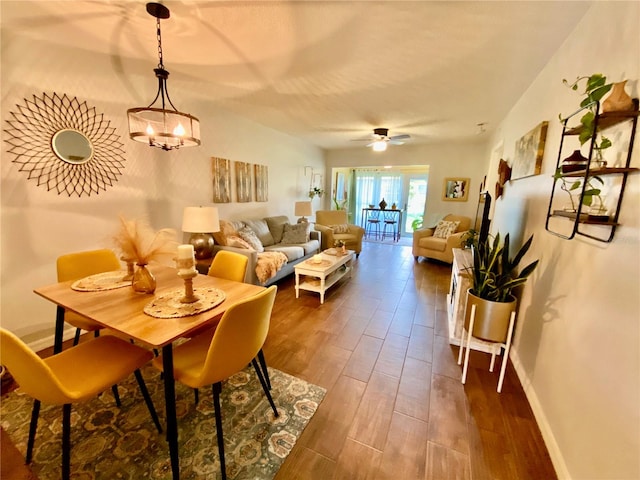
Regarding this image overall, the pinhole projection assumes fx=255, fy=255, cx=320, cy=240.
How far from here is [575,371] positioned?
1259 millimetres

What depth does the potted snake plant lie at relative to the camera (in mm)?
1761

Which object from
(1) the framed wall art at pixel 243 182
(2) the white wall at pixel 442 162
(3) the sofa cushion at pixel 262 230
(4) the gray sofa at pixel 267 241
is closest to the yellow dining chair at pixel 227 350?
(4) the gray sofa at pixel 267 241

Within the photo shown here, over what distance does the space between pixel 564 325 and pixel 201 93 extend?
153 inches

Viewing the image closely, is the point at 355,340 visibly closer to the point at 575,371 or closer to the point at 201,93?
the point at 575,371

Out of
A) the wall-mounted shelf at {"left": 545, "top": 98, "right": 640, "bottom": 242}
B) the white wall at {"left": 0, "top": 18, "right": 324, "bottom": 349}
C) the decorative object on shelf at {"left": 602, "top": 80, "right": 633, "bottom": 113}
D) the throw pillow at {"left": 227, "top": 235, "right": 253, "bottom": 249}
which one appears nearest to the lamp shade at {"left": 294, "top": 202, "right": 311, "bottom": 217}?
the throw pillow at {"left": 227, "top": 235, "right": 253, "bottom": 249}

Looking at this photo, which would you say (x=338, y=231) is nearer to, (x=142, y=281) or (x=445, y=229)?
(x=445, y=229)

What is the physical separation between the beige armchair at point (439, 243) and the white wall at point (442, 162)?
2.26 feet

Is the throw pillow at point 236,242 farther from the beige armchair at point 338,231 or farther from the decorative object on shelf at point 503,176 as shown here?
the decorative object on shelf at point 503,176

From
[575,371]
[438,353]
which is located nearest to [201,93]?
[438,353]

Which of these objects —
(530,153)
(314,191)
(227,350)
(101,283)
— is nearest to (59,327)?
(101,283)

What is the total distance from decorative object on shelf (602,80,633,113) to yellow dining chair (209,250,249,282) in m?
2.10

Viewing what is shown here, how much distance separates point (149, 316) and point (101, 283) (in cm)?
64

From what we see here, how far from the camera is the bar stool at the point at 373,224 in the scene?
7886mm

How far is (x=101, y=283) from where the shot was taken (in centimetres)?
158
